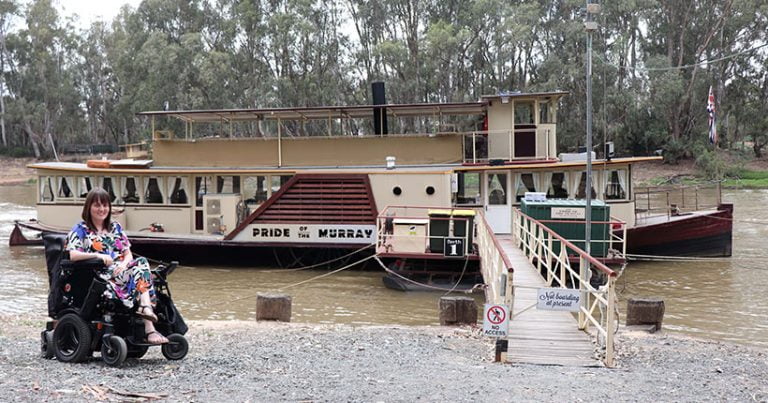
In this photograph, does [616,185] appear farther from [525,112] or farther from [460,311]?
[460,311]

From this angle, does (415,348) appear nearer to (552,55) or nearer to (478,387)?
(478,387)

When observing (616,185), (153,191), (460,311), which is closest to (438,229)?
(460,311)

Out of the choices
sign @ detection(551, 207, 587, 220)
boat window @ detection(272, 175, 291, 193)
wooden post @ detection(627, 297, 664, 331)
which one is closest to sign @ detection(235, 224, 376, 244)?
boat window @ detection(272, 175, 291, 193)

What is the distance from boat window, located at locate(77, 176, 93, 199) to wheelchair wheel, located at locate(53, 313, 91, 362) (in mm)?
14072

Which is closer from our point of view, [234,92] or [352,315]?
[352,315]

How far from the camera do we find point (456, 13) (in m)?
48.8

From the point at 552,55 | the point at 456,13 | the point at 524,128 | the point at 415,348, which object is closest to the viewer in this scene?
the point at 415,348

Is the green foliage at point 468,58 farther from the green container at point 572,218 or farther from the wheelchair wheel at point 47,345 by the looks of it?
the wheelchair wheel at point 47,345

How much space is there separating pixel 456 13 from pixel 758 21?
67.7ft

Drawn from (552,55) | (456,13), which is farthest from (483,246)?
(456,13)

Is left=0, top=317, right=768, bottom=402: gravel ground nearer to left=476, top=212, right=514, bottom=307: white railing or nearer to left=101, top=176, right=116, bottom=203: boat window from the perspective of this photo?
left=476, top=212, right=514, bottom=307: white railing

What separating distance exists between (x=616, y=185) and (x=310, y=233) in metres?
7.78

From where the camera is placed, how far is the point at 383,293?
15.0 m

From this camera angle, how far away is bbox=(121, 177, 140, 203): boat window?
62.8 ft
